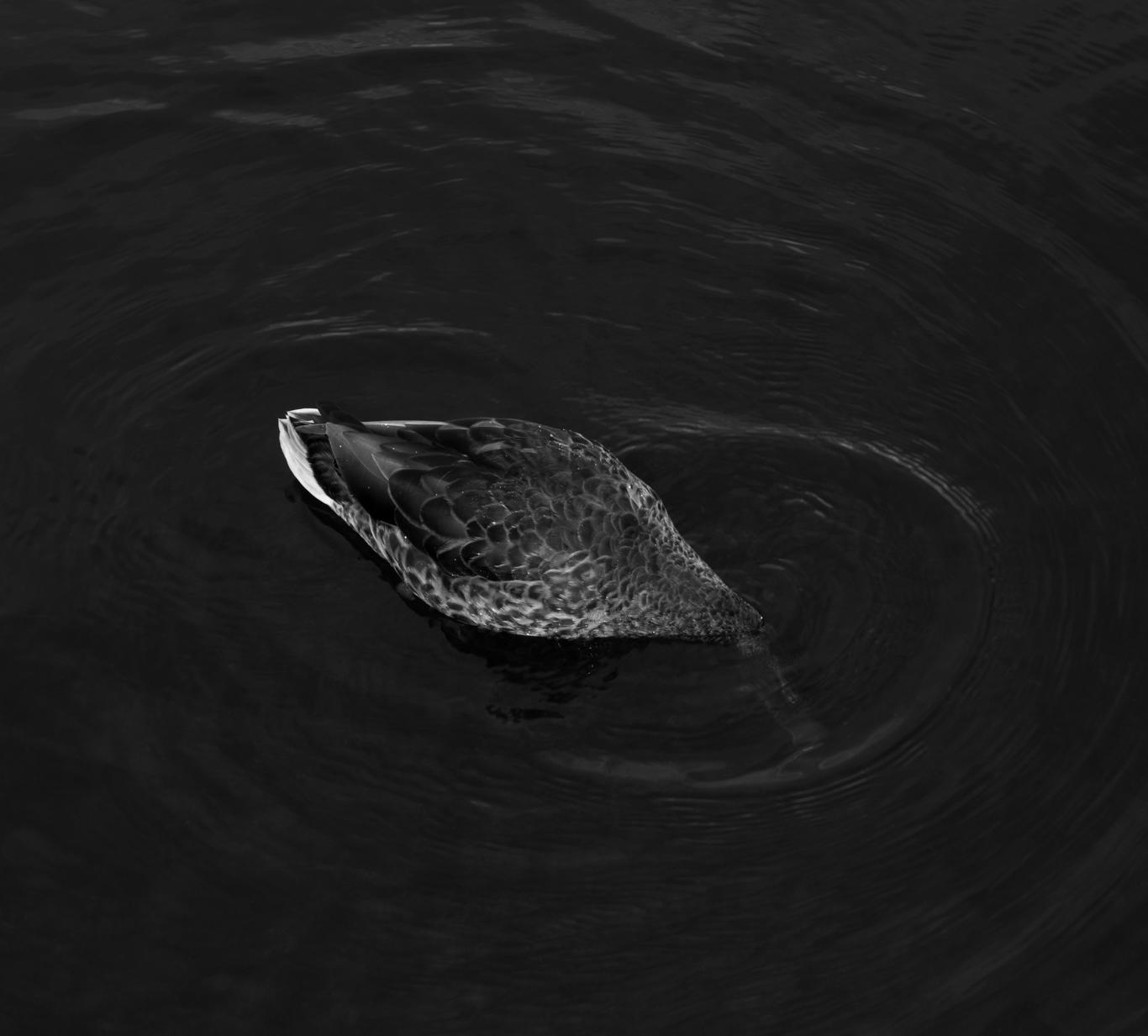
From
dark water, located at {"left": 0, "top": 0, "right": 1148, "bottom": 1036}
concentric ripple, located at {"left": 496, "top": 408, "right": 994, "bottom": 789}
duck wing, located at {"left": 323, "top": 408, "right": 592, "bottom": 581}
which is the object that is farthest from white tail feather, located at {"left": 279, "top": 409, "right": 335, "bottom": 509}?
concentric ripple, located at {"left": 496, "top": 408, "right": 994, "bottom": 789}

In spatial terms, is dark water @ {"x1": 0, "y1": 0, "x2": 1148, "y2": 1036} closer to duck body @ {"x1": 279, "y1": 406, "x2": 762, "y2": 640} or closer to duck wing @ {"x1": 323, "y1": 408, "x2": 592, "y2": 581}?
duck body @ {"x1": 279, "y1": 406, "x2": 762, "y2": 640}

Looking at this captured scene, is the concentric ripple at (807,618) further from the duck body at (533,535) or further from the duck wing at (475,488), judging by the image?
the duck wing at (475,488)

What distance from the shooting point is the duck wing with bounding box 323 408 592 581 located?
10070 mm

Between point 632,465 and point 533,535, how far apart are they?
141 cm

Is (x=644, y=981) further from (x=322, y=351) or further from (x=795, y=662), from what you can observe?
(x=322, y=351)

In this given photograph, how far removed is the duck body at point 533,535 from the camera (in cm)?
1009

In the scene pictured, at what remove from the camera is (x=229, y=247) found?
40.8 ft

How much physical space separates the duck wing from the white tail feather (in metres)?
0.39

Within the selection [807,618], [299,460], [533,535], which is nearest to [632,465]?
[533,535]

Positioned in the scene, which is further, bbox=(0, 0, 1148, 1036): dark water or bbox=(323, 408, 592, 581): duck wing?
bbox=(323, 408, 592, 581): duck wing

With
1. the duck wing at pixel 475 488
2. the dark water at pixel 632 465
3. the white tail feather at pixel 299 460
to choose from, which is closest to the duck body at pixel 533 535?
the duck wing at pixel 475 488

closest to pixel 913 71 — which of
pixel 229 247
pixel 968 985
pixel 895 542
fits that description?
pixel 895 542

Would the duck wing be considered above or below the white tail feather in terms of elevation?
above

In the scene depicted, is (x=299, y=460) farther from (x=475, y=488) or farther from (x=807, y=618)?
(x=807, y=618)
